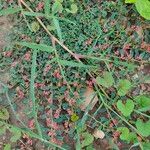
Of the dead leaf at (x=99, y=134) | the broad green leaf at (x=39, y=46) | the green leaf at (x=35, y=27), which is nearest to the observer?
the broad green leaf at (x=39, y=46)

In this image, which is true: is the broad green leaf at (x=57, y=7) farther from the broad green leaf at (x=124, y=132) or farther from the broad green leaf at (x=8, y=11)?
the broad green leaf at (x=124, y=132)

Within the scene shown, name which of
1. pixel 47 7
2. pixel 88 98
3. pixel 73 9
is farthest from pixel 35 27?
pixel 88 98

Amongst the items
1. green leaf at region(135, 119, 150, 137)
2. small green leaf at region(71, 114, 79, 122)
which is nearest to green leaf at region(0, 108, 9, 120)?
small green leaf at region(71, 114, 79, 122)

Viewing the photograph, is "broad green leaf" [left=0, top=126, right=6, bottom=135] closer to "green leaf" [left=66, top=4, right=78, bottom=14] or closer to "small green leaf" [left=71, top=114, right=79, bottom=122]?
"small green leaf" [left=71, top=114, right=79, bottom=122]

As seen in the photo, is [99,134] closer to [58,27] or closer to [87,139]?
[87,139]

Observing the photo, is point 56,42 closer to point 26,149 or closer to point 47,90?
point 47,90

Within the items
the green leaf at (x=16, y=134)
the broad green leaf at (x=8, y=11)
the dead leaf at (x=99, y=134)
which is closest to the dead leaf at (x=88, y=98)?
the dead leaf at (x=99, y=134)
